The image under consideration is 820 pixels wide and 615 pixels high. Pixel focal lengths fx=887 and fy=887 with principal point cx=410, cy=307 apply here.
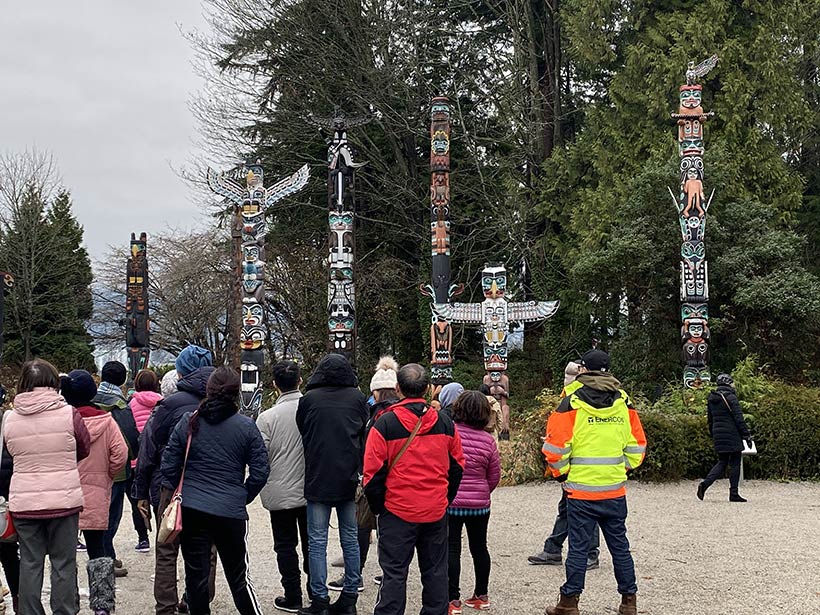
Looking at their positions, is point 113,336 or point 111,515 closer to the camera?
point 111,515

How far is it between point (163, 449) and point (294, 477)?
0.92m

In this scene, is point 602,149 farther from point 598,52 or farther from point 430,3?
point 430,3

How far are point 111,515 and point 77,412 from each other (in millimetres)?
1496

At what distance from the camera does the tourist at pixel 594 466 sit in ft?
18.8

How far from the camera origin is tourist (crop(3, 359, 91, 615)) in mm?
5156

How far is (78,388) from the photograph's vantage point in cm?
584

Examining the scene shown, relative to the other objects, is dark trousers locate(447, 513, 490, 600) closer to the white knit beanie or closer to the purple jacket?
the purple jacket

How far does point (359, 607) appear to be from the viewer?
630 cm

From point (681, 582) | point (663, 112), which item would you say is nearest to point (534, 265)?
point (663, 112)

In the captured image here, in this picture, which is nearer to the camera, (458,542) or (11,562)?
(11,562)

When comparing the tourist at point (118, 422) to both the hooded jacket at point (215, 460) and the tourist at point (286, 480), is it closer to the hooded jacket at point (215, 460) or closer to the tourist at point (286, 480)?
the tourist at point (286, 480)

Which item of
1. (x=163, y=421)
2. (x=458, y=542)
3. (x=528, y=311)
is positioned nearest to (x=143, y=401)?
(x=163, y=421)

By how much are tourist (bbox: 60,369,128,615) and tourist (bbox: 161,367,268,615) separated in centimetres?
84

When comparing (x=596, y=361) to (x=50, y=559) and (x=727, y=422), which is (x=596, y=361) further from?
(x=727, y=422)
